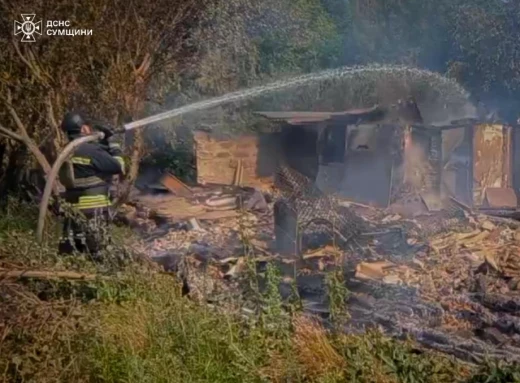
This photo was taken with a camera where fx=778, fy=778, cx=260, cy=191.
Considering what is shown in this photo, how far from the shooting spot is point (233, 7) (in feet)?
43.3

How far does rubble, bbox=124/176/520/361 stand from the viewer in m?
5.88

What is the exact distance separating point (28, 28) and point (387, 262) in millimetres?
4620

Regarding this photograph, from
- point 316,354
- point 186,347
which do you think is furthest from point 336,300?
point 186,347

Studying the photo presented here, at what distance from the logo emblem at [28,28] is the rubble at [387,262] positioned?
2681 mm

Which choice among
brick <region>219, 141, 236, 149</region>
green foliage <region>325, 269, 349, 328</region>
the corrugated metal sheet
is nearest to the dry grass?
green foliage <region>325, 269, 349, 328</region>

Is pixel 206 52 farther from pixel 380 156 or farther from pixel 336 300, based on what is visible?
pixel 336 300

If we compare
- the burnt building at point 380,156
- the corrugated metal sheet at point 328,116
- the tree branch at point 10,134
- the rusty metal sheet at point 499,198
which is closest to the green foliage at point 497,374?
the tree branch at point 10,134

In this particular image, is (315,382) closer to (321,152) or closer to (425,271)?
(425,271)

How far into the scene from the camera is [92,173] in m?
6.95

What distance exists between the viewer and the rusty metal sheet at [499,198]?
13.5m

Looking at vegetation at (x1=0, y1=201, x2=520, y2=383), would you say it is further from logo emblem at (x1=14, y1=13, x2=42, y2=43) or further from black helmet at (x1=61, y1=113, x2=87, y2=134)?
logo emblem at (x1=14, y1=13, x2=42, y2=43)

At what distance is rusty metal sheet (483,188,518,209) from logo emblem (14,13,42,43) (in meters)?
8.31

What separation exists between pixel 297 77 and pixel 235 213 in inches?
351

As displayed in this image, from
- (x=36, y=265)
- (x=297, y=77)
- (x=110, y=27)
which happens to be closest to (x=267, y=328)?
(x=36, y=265)
